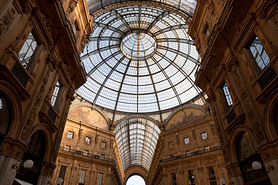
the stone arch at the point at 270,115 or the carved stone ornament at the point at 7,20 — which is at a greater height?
the carved stone ornament at the point at 7,20

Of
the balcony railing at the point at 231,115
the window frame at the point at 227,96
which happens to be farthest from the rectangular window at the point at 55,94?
the window frame at the point at 227,96

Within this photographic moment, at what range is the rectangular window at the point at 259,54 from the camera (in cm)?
1061

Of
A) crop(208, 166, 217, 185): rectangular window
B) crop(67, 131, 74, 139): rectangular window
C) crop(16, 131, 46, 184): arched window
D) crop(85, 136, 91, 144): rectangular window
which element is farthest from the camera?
crop(85, 136, 91, 144): rectangular window

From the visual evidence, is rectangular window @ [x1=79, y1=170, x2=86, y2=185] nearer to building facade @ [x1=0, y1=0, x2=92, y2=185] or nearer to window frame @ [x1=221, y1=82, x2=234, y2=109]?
building facade @ [x1=0, y1=0, x2=92, y2=185]

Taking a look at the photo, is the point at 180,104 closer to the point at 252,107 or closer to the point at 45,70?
the point at 252,107

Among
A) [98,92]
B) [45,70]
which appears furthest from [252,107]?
[98,92]

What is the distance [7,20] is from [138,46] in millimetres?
31658

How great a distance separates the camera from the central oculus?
131ft

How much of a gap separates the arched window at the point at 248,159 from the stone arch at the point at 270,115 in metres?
2.20

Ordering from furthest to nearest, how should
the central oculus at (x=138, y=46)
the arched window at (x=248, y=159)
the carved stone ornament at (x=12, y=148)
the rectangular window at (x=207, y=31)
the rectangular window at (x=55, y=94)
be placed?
the central oculus at (x=138, y=46) < the rectangular window at (x=207, y=31) < the rectangular window at (x=55, y=94) < the arched window at (x=248, y=159) < the carved stone ornament at (x=12, y=148)

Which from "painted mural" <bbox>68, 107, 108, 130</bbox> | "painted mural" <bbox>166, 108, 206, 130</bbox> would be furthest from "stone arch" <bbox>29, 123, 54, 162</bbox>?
"painted mural" <bbox>166, 108, 206, 130</bbox>

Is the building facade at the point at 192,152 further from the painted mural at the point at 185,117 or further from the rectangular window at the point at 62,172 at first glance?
the rectangular window at the point at 62,172

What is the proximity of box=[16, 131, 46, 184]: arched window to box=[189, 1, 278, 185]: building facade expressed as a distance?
13343 mm

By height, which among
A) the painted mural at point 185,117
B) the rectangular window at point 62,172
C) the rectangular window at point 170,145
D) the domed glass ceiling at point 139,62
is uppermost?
the domed glass ceiling at point 139,62
